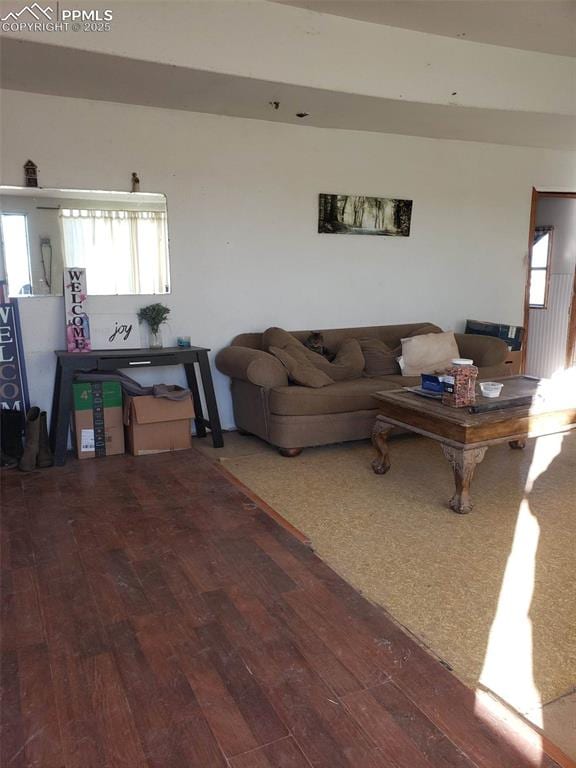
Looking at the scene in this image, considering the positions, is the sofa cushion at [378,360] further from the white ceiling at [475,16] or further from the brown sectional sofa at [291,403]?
the white ceiling at [475,16]

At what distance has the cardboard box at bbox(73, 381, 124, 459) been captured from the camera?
3604 millimetres

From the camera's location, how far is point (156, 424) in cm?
376

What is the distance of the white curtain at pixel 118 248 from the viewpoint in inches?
148

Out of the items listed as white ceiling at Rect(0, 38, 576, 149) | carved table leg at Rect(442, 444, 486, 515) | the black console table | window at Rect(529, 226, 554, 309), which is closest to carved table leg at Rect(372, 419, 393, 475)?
carved table leg at Rect(442, 444, 486, 515)

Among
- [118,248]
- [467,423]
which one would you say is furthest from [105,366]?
[467,423]

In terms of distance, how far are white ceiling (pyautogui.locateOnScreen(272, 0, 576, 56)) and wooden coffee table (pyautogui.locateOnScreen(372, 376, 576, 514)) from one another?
2230mm

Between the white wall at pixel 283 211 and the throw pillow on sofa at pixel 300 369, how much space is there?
0.56 m

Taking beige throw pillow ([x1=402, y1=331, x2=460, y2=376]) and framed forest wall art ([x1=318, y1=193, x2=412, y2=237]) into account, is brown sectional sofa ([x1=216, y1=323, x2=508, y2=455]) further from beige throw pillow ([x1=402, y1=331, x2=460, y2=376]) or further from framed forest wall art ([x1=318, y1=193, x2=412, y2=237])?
framed forest wall art ([x1=318, y1=193, x2=412, y2=237])

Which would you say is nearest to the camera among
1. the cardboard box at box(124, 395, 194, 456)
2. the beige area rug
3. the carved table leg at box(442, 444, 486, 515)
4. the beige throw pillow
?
the beige area rug

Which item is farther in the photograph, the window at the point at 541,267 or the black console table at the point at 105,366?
the window at the point at 541,267

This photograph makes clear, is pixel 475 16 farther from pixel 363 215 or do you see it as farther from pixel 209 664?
pixel 209 664

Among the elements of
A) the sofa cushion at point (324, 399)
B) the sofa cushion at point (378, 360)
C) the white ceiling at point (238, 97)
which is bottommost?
the sofa cushion at point (324, 399)

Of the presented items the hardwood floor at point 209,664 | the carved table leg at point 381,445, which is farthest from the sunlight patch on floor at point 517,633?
the carved table leg at point 381,445

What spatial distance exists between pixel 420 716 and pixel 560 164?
551cm
